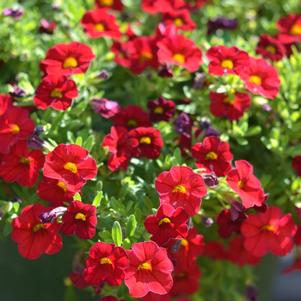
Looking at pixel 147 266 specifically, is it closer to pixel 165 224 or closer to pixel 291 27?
pixel 165 224

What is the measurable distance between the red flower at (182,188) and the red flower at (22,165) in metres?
0.28

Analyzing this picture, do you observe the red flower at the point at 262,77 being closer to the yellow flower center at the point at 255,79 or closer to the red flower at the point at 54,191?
the yellow flower center at the point at 255,79

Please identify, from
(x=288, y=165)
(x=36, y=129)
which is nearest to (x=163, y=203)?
(x=36, y=129)

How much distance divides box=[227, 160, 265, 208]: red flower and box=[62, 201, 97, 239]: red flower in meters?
0.31

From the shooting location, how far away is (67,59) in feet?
5.77

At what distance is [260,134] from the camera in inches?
77.9

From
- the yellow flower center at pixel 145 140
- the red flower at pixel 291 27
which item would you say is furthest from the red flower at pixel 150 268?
the red flower at pixel 291 27

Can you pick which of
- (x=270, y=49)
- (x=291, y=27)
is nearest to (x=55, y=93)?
(x=270, y=49)

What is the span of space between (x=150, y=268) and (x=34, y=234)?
30 cm

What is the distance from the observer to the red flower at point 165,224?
1477 millimetres

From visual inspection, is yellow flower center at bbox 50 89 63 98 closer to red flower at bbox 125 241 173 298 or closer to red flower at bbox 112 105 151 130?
red flower at bbox 112 105 151 130

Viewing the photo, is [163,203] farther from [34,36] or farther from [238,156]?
[34,36]

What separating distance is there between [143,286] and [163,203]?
17 centimetres

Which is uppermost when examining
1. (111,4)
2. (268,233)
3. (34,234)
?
(111,4)
